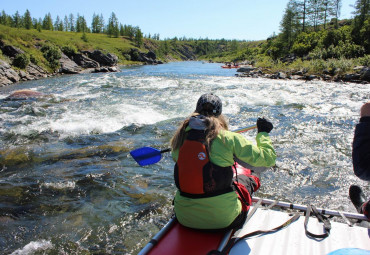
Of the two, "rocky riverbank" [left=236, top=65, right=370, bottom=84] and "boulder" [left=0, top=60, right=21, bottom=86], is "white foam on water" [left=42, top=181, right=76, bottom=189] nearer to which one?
"rocky riverbank" [left=236, top=65, right=370, bottom=84]

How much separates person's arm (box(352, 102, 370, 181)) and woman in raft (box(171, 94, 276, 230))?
0.70 m

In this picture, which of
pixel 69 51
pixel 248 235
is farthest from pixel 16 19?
pixel 248 235

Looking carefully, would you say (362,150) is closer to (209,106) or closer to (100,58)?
(209,106)

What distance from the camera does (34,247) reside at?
10.9ft

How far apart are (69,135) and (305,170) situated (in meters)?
6.11

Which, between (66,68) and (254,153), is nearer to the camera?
(254,153)

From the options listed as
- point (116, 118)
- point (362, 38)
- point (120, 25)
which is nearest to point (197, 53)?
point (120, 25)

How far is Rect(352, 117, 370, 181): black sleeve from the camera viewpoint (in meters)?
1.99

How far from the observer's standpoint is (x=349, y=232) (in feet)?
8.44

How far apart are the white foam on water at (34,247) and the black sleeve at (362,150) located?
345cm

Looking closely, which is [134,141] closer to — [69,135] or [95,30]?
[69,135]

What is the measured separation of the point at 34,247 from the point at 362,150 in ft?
12.1

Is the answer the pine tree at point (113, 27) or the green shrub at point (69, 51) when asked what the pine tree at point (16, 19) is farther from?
the green shrub at point (69, 51)

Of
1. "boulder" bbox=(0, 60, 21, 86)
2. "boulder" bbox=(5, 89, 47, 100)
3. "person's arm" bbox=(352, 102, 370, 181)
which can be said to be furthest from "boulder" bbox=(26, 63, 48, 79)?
"person's arm" bbox=(352, 102, 370, 181)
